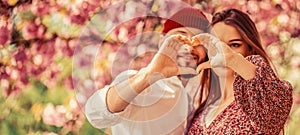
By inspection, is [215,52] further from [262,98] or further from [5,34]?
[5,34]

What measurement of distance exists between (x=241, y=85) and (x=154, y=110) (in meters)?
0.27

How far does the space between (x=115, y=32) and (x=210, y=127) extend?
0.62m

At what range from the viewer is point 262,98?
133 centimetres

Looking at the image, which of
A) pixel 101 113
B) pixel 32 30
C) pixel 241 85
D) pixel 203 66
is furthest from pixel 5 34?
pixel 241 85

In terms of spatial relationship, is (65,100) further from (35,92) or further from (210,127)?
(210,127)

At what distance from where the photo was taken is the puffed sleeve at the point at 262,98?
4.36ft

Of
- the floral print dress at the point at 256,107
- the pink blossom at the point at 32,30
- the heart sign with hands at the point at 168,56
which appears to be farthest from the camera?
the pink blossom at the point at 32,30

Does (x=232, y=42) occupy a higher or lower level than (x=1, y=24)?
higher

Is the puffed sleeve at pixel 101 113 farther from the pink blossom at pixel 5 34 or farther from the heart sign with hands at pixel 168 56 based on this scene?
the pink blossom at pixel 5 34

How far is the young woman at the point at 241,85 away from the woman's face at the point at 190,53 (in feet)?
0.07

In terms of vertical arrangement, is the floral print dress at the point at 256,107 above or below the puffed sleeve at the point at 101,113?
above

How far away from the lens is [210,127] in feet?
4.43

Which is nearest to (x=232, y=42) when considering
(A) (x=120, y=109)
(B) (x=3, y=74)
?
(A) (x=120, y=109)

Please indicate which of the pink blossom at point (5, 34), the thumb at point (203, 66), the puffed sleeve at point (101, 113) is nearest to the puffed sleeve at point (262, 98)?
the thumb at point (203, 66)
